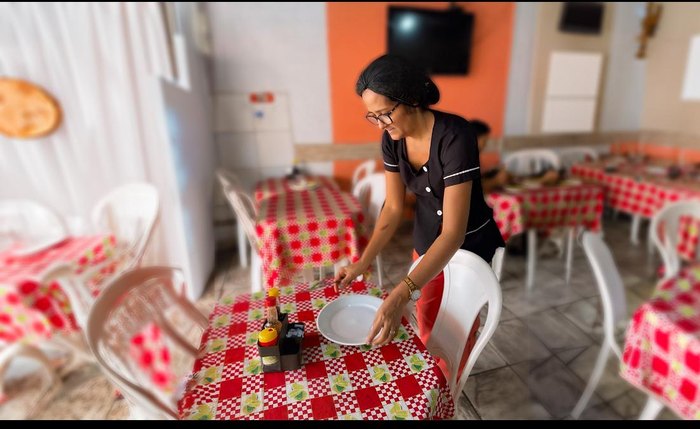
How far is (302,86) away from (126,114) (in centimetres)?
149

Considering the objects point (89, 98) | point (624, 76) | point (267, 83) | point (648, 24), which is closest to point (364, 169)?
point (267, 83)

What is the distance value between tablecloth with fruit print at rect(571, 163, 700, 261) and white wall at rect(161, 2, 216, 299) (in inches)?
114

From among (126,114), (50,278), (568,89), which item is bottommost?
(50,278)

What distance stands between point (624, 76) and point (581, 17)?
3.22ft

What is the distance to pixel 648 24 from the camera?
361 centimetres

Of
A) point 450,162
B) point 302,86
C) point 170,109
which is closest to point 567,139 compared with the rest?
point 302,86

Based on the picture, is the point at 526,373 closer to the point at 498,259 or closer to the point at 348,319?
the point at 498,259

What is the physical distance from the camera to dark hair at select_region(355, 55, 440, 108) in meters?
0.78

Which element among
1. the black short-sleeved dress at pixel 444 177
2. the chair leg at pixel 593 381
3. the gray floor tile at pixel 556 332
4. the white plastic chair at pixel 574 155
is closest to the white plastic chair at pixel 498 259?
the black short-sleeved dress at pixel 444 177

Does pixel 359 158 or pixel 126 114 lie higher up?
pixel 126 114

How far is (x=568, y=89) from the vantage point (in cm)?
371

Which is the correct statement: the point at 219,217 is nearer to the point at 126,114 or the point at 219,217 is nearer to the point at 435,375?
the point at 126,114

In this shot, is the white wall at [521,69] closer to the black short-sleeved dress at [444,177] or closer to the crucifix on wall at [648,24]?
the crucifix on wall at [648,24]

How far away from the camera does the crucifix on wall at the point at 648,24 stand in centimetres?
354
